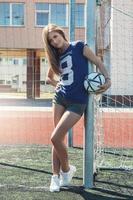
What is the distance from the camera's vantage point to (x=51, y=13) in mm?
17750

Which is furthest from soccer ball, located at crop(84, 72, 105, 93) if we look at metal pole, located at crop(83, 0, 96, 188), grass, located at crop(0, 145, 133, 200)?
grass, located at crop(0, 145, 133, 200)

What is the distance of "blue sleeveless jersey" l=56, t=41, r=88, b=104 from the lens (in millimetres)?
5625

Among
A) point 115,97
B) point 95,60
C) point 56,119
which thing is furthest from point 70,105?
point 115,97

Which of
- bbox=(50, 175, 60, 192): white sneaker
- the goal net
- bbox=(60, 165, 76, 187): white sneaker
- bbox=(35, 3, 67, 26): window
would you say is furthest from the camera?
bbox=(35, 3, 67, 26): window

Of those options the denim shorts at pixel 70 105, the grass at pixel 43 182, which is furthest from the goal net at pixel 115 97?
the denim shorts at pixel 70 105

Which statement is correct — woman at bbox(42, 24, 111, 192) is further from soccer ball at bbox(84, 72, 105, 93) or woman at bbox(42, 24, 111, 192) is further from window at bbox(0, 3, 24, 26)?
window at bbox(0, 3, 24, 26)

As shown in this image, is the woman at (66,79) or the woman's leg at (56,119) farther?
the woman's leg at (56,119)

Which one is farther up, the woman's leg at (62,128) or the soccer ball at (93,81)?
the soccer ball at (93,81)

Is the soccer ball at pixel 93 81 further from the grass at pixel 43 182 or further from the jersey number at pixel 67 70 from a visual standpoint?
the grass at pixel 43 182

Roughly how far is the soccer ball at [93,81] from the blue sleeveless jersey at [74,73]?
0.06m

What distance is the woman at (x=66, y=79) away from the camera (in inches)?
221

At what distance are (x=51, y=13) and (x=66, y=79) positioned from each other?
1239cm

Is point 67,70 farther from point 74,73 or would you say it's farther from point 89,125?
point 89,125

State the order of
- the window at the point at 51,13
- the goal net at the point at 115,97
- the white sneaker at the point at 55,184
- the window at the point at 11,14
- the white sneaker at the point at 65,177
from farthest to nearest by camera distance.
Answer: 1. the window at the point at 11,14
2. the window at the point at 51,13
3. the goal net at the point at 115,97
4. the white sneaker at the point at 65,177
5. the white sneaker at the point at 55,184
